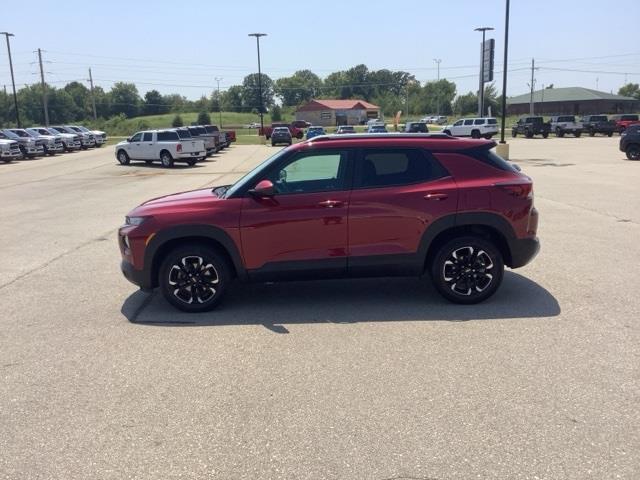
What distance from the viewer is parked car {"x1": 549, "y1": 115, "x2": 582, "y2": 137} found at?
51.7 m

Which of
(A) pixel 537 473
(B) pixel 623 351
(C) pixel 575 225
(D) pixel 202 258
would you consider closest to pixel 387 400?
(A) pixel 537 473

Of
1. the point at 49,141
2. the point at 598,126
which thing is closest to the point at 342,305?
the point at 49,141

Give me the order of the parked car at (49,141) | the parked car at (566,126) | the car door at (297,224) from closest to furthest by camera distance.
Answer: the car door at (297,224) < the parked car at (49,141) < the parked car at (566,126)

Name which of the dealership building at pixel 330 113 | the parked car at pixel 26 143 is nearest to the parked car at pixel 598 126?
the parked car at pixel 26 143

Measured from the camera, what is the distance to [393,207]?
566 cm

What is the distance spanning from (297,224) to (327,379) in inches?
73.5

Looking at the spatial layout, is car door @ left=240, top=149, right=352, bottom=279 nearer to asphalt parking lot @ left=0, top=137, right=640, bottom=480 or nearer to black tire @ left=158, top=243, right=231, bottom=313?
black tire @ left=158, top=243, right=231, bottom=313

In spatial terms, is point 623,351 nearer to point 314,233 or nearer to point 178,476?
point 314,233

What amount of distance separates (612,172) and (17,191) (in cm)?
2054

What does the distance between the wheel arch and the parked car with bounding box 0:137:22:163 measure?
32969mm

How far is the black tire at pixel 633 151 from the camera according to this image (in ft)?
81.7

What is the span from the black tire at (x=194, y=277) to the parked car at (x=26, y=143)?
35.6 metres

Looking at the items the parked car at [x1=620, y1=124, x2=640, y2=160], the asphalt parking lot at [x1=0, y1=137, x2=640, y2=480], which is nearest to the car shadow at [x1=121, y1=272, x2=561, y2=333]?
the asphalt parking lot at [x1=0, y1=137, x2=640, y2=480]

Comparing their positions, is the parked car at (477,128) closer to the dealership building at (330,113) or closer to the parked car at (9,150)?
the parked car at (9,150)
